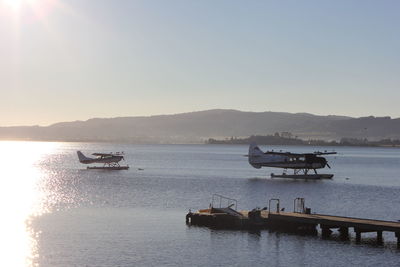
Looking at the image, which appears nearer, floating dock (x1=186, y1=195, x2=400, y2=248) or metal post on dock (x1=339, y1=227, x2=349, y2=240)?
floating dock (x1=186, y1=195, x2=400, y2=248)

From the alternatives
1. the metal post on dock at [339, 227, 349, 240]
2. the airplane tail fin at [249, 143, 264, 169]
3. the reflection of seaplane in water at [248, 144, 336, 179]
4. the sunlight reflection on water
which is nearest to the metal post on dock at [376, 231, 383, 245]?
the metal post on dock at [339, 227, 349, 240]

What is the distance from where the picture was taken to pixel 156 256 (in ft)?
127

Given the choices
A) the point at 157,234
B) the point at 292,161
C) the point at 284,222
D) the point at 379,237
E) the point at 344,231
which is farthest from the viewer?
the point at 292,161

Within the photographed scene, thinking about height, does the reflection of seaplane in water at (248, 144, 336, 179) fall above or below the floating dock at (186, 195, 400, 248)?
above

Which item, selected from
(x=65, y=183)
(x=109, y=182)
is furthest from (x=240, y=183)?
(x=65, y=183)

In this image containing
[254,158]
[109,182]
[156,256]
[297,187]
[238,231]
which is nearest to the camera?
[156,256]

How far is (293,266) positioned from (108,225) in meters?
16.7

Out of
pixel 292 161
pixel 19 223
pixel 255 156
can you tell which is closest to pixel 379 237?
pixel 19 223

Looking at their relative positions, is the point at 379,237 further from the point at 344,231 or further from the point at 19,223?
the point at 19,223

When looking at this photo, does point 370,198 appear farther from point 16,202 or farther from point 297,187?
point 16,202

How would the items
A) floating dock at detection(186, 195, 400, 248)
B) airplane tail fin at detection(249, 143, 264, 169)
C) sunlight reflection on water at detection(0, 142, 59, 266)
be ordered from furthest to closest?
airplane tail fin at detection(249, 143, 264, 169) < floating dock at detection(186, 195, 400, 248) < sunlight reflection on water at detection(0, 142, 59, 266)

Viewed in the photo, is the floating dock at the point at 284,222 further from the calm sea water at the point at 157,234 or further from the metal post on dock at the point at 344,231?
the calm sea water at the point at 157,234

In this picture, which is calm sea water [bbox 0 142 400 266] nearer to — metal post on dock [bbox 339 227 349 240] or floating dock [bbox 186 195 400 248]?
metal post on dock [bbox 339 227 349 240]

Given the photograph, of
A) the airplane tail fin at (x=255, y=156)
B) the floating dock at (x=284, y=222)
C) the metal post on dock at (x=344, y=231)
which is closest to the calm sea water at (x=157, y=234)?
the metal post on dock at (x=344, y=231)
